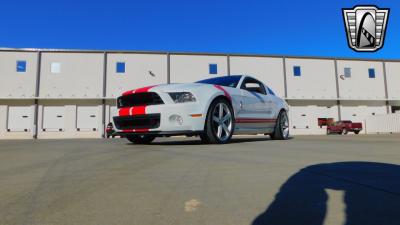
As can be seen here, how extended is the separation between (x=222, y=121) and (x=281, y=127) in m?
2.69

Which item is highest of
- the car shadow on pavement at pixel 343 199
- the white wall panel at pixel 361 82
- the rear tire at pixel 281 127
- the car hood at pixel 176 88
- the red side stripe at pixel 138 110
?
the white wall panel at pixel 361 82

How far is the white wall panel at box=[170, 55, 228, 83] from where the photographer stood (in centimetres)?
2942

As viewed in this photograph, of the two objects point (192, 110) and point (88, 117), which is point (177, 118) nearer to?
point (192, 110)

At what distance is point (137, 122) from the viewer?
5691 millimetres

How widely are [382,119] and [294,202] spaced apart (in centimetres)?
3440

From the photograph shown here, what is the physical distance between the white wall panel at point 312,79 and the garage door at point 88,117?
58.7 feet

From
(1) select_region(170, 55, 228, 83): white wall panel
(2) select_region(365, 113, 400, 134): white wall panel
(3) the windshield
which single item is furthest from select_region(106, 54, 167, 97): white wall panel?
(3) the windshield

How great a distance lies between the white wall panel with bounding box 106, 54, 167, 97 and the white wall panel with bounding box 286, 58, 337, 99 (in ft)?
40.1

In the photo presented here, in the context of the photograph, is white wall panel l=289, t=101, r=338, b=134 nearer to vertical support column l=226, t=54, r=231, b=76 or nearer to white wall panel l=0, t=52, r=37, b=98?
vertical support column l=226, t=54, r=231, b=76

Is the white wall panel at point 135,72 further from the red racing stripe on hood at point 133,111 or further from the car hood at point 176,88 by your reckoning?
the car hood at point 176,88

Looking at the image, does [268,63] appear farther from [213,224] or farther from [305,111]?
[213,224]

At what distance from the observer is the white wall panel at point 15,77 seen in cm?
2759

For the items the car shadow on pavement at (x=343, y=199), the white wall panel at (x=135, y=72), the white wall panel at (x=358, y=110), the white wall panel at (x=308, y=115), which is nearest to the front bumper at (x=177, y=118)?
the car shadow on pavement at (x=343, y=199)

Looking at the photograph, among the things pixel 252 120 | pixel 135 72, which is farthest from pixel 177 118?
pixel 135 72
